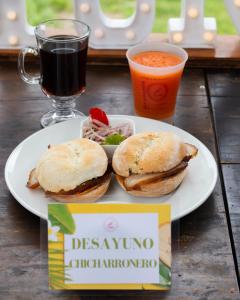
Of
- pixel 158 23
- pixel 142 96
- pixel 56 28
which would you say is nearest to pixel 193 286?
pixel 142 96

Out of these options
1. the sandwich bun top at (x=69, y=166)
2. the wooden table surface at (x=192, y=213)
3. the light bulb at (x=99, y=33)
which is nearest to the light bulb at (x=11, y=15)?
the wooden table surface at (x=192, y=213)

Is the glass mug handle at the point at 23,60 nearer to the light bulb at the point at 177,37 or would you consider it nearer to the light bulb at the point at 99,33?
the light bulb at the point at 99,33

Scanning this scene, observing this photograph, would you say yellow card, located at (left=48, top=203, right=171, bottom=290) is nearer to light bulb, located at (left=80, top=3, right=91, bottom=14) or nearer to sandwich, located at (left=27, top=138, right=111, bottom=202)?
sandwich, located at (left=27, top=138, right=111, bottom=202)

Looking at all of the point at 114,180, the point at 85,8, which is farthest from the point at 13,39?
the point at 114,180

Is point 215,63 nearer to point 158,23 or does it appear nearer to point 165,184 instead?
point 165,184

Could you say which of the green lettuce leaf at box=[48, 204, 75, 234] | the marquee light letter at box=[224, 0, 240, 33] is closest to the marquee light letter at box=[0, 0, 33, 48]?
the marquee light letter at box=[224, 0, 240, 33]

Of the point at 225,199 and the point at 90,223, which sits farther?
the point at 225,199

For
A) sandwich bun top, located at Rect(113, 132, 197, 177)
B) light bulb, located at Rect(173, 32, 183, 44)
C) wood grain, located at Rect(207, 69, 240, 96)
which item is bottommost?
wood grain, located at Rect(207, 69, 240, 96)
